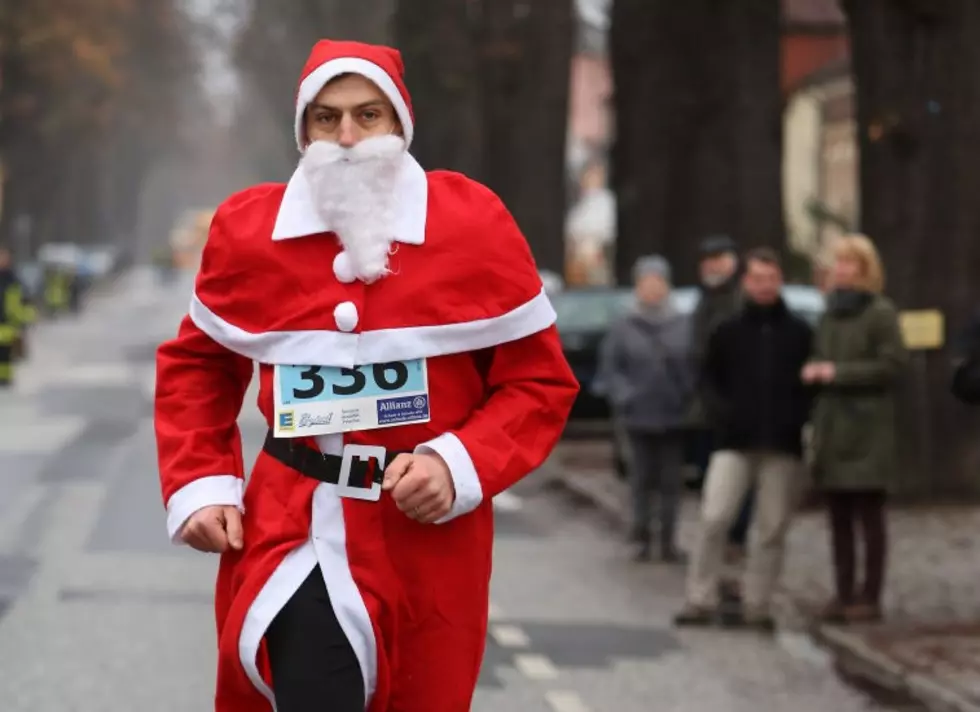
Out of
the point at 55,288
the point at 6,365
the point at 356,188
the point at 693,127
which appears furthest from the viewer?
the point at 55,288

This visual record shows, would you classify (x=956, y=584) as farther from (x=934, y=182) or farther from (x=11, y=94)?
(x=11, y=94)

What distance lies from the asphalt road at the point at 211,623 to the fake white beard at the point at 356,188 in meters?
4.68

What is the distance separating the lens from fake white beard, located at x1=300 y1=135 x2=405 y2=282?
479 centimetres

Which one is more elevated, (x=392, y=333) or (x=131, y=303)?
(x=392, y=333)

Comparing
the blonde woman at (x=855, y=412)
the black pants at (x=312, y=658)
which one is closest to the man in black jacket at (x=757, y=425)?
the blonde woman at (x=855, y=412)

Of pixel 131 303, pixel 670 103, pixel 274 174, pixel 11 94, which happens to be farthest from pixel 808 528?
pixel 274 174

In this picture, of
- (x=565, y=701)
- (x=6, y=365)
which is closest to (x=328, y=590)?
(x=565, y=701)

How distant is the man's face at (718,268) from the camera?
47.2 ft

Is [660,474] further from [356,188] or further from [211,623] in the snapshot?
[356,188]

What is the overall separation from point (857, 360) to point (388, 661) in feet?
23.1

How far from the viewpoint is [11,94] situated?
58625 mm

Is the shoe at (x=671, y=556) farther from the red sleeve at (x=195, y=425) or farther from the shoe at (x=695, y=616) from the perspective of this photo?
the red sleeve at (x=195, y=425)

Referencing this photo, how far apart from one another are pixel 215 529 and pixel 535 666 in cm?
582

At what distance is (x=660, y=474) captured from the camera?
1466 centimetres
